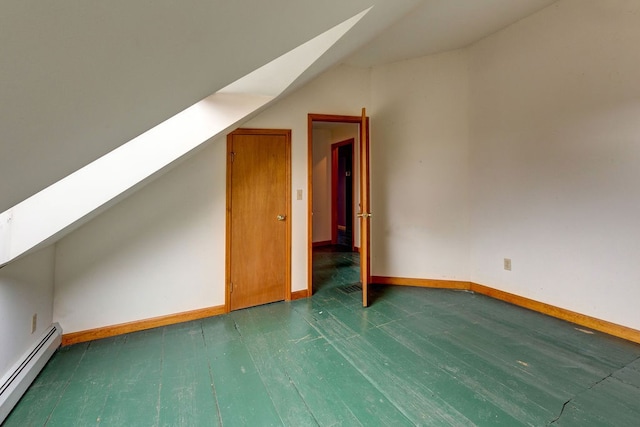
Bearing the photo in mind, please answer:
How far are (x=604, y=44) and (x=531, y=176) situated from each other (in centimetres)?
111

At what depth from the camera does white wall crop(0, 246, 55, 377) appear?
1.58m

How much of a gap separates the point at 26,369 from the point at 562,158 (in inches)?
165

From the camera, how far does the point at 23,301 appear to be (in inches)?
68.6

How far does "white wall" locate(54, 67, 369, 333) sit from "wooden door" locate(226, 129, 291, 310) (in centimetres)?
9

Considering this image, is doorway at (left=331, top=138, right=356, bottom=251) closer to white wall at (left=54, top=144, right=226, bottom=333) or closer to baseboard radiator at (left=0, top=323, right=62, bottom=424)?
white wall at (left=54, top=144, right=226, bottom=333)

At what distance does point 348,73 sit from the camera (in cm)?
332

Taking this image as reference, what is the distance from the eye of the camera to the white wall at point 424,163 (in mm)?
3268

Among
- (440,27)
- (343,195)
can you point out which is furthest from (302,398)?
(343,195)

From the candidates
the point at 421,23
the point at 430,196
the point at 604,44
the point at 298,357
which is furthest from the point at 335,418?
the point at 604,44

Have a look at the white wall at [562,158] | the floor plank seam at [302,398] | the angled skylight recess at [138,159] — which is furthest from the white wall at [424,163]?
the floor plank seam at [302,398]

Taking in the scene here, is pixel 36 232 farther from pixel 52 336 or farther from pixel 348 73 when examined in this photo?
pixel 348 73

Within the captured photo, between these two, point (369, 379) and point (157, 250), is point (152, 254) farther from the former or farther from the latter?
point (369, 379)

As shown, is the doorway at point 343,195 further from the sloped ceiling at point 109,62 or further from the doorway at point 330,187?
the sloped ceiling at point 109,62

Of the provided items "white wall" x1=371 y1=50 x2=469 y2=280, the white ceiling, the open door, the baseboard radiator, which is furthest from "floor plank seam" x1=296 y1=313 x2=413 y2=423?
the white ceiling
